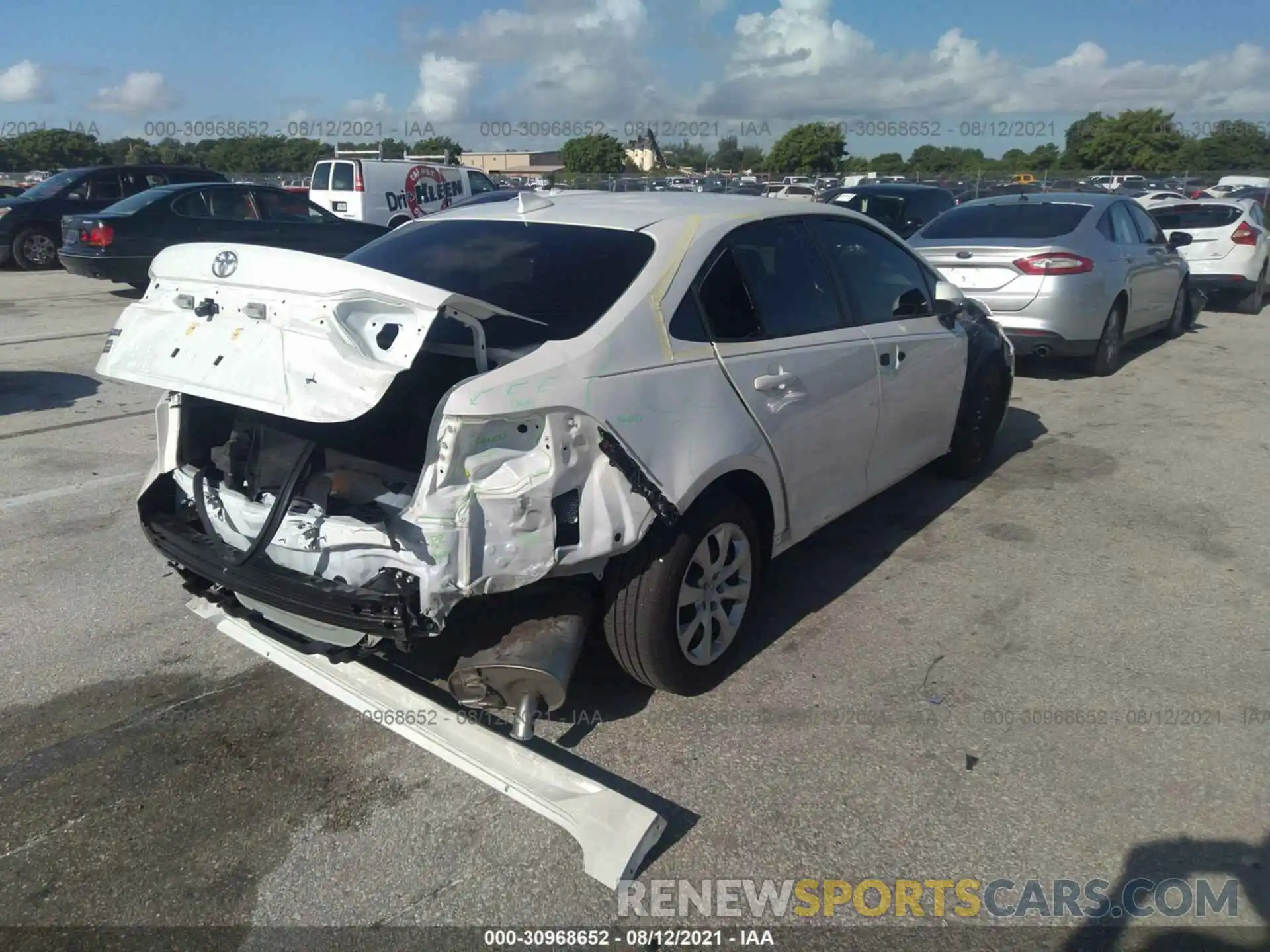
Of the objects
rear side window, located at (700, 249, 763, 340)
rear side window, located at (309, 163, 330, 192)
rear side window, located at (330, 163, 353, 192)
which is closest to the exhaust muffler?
rear side window, located at (700, 249, 763, 340)

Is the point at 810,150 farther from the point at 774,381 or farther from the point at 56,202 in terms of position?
the point at 774,381

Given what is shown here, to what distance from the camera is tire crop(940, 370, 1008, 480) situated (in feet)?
18.5

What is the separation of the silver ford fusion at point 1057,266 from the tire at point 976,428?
1.95 meters

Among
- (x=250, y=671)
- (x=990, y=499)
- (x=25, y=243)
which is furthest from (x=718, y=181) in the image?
(x=250, y=671)

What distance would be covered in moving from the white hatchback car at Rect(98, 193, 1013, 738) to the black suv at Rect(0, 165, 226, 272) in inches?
586

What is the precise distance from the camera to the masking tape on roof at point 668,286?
3.24 meters

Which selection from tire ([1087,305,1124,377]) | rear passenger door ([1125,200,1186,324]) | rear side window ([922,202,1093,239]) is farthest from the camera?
rear passenger door ([1125,200,1186,324])

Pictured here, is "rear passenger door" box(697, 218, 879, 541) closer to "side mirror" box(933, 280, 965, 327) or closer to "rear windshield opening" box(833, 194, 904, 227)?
"side mirror" box(933, 280, 965, 327)

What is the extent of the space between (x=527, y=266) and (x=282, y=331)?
3.45 feet

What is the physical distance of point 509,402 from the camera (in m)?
2.69

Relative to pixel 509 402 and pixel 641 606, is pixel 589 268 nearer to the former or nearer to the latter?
pixel 509 402

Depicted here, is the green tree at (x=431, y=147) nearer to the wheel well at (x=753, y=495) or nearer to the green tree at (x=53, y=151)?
the green tree at (x=53, y=151)

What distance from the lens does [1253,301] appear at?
45.0 feet

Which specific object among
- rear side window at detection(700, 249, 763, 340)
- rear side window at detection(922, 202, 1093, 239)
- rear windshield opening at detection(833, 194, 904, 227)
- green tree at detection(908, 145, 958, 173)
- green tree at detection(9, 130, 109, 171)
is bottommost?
rear side window at detection(700, 249, 763, 340)
